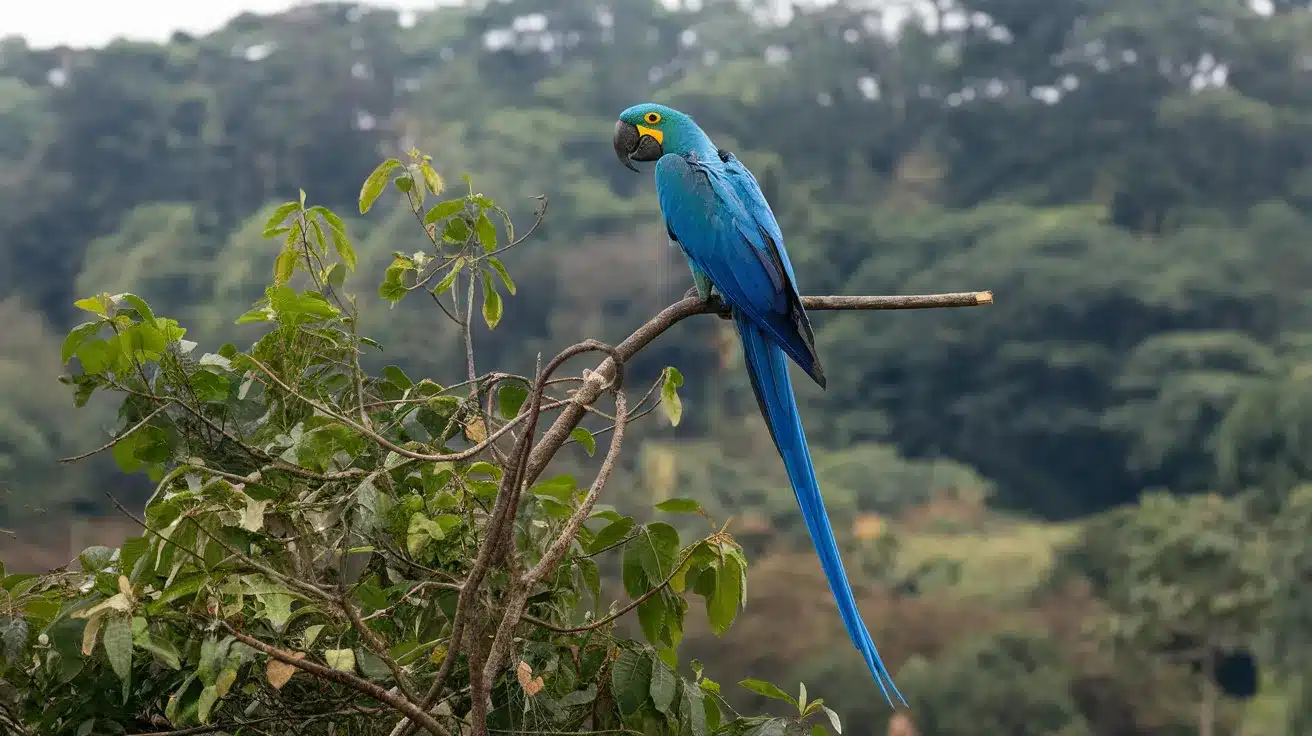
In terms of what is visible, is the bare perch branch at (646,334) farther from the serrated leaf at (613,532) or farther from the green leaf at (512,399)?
the green leaf at (512,399)

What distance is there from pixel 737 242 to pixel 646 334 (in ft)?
2.42

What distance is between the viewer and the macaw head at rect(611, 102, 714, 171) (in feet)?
8.99

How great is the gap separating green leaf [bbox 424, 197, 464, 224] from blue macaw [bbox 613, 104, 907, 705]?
1.39 feet

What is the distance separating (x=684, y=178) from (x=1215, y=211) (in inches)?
1017

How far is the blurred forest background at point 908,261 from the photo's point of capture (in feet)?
47.6

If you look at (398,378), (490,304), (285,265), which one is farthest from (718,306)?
(285,265)

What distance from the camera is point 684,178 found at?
2.57 meters

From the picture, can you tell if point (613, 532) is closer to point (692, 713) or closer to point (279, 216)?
point (692, 713)

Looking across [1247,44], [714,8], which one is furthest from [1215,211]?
[714,8]

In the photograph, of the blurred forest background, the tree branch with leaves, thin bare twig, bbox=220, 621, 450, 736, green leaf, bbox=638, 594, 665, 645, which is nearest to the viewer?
thin bare twig, bbox=220, 621, 450, 736

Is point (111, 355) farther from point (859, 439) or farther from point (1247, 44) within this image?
point (1247, 44)

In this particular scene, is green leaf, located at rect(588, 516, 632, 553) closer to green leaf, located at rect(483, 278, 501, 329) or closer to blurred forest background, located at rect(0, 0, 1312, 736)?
green leaf, located at rect(483, 278, 501, 329)

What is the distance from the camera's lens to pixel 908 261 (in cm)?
2581

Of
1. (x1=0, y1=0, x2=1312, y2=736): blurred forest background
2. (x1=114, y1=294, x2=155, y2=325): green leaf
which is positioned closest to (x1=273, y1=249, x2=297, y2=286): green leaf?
(x1=114, y1=294, x2=155, y2=325): green leaf
